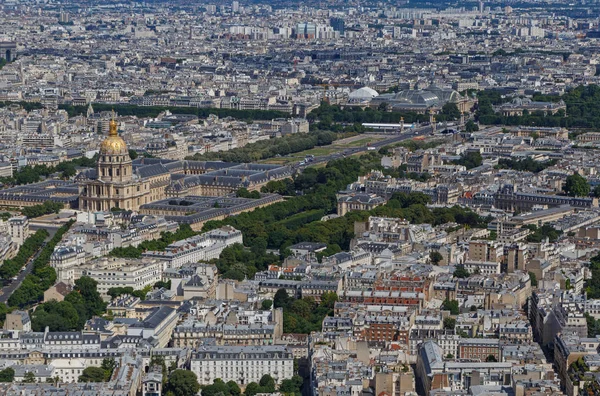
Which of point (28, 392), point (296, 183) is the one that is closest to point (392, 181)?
point (296, 183)

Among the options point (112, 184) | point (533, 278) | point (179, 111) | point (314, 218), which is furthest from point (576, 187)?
point (179, 111)

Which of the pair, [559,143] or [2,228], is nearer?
[2,228]

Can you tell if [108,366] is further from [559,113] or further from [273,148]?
[559,113]

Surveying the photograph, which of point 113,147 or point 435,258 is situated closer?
point 435,258

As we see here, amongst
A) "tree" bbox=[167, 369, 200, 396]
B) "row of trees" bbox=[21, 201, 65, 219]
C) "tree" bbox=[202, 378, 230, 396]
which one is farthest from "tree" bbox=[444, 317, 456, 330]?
"row of trees" bbox=[21, 201, 65, 219]

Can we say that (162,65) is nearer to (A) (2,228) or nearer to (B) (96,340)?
(A) (2,228)
